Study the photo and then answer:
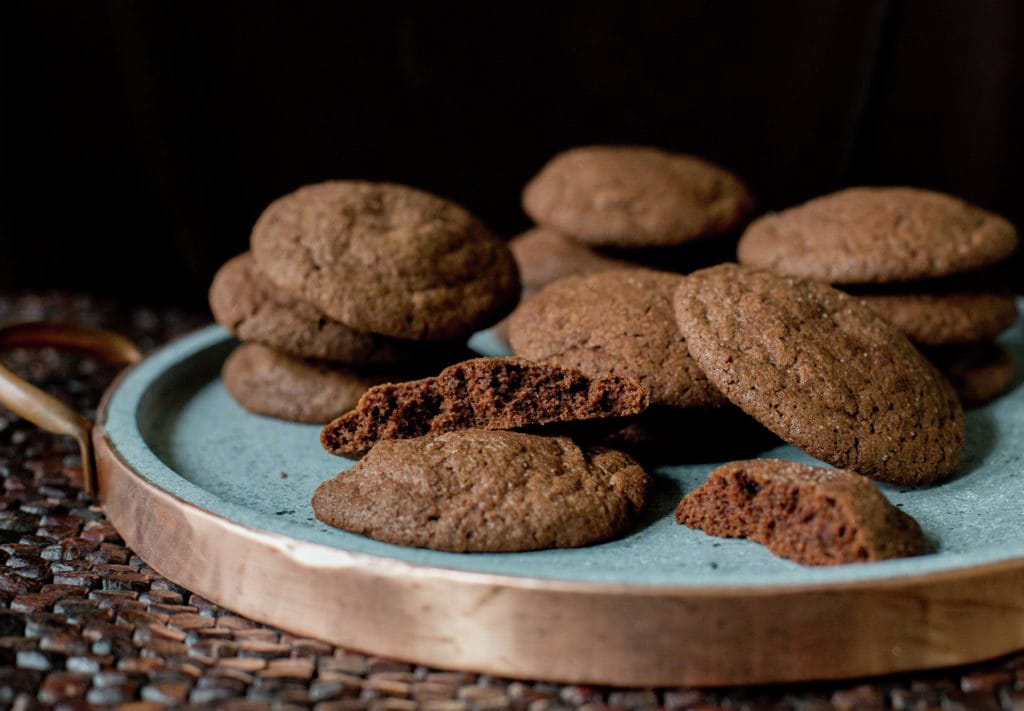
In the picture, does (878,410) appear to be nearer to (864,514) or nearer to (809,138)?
(864,514)

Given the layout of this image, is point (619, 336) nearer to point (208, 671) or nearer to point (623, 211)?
point (623, 211)

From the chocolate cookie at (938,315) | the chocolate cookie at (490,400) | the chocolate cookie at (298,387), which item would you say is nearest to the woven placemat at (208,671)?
the chocolate cookie at (490,400)

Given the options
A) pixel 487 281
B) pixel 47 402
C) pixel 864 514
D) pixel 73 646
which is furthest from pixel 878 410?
pixel 47 402

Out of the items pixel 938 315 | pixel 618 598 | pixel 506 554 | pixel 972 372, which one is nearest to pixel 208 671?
pixel 506 554

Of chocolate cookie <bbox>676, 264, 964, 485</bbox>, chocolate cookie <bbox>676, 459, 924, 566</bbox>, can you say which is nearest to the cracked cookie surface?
chocolate cookie <bbox>676, 264, 964, 485</bbox>

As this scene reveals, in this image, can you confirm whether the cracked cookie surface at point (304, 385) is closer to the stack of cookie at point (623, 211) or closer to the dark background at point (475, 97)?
the stack of cookie at point (623, 211)

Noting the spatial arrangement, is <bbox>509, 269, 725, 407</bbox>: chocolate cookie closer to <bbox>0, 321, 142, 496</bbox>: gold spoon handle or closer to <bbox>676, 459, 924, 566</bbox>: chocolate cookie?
<bbox>676, 459, 924, 566</bbox>: chocolate cookie
